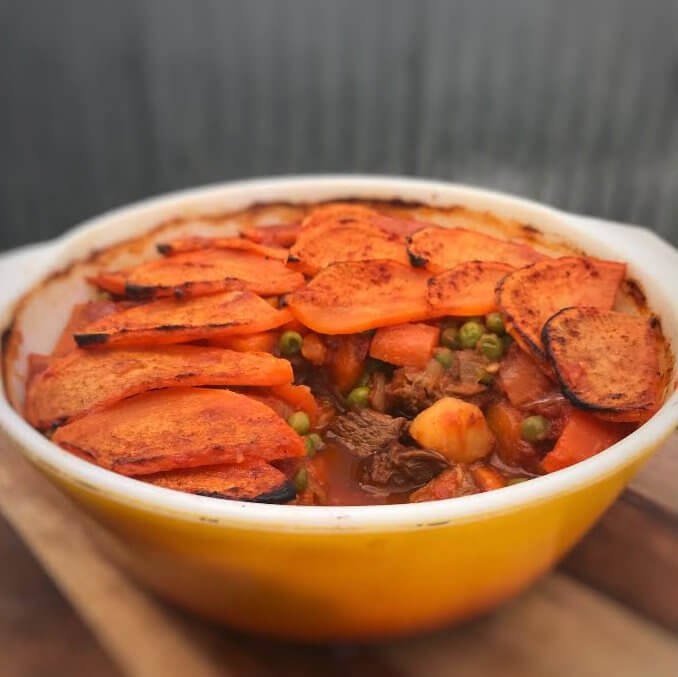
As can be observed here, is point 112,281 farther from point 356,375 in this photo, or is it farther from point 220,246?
point 356,375

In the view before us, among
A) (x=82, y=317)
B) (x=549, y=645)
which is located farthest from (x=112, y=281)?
(x=549, y=645)

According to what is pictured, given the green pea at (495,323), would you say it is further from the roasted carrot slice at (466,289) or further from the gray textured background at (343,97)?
the gray textured background at (343,97)

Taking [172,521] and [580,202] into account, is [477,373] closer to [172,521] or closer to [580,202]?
[172,521]

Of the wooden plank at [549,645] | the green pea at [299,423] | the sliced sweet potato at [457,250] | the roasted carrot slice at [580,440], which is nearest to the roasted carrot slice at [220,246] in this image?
the sliced sweet potato at [457,250]

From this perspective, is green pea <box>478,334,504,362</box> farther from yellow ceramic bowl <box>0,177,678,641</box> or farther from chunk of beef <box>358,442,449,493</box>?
yellow ceramic bowl <box>0,177,678,641</box>

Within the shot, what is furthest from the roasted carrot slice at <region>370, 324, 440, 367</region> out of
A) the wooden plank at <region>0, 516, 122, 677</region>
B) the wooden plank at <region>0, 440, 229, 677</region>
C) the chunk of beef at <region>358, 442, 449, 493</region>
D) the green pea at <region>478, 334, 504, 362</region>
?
the wooden plank at <region>0, 516, 122, 677</region>

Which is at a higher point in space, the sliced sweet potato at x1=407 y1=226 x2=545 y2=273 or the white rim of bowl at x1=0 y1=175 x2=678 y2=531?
the sliced sweet potato at x1=407 y1=226 x2=545 y2=273

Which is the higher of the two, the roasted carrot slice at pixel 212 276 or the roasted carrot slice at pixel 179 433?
the roasted carrot slice at pixel 212 276
